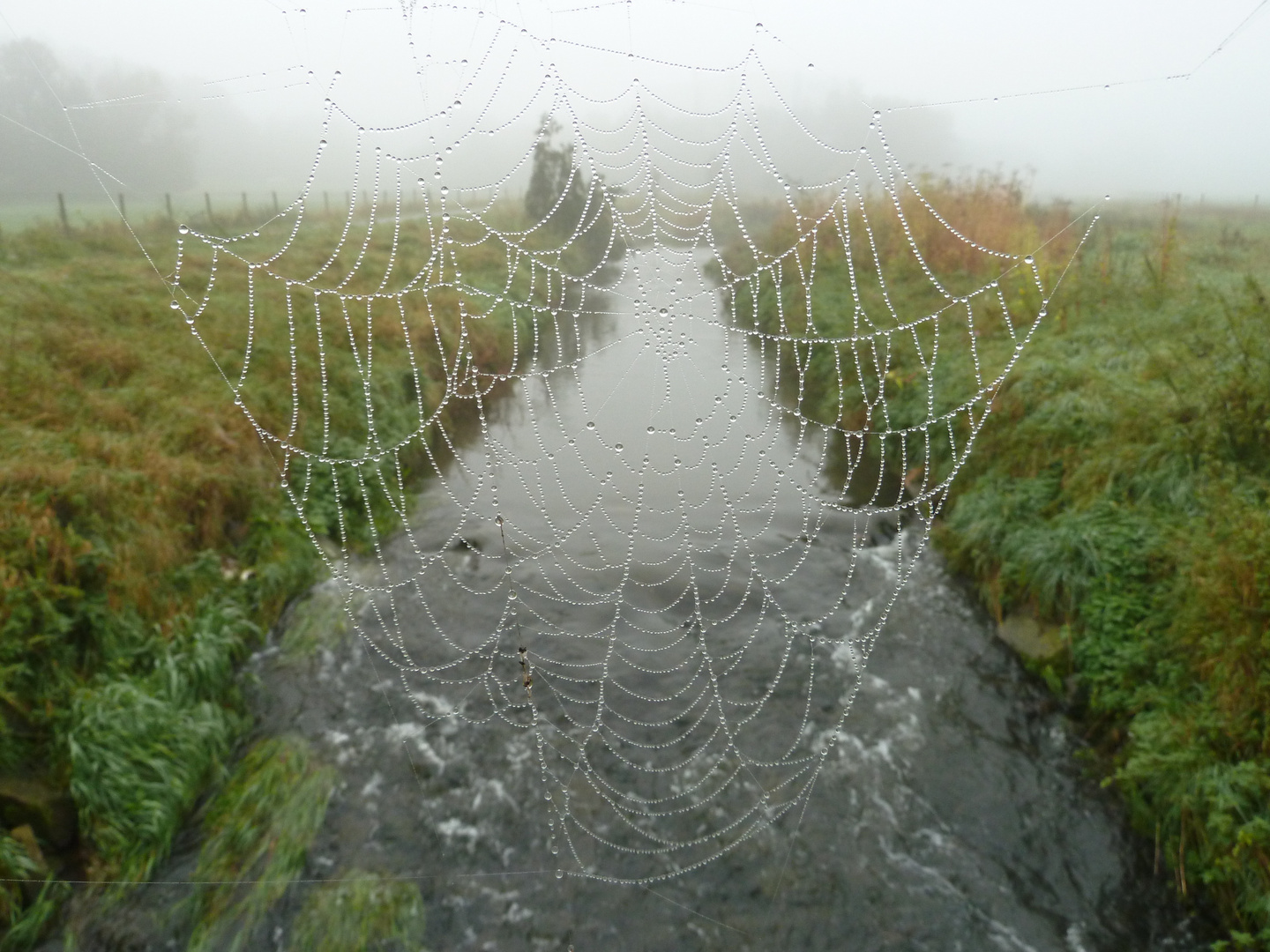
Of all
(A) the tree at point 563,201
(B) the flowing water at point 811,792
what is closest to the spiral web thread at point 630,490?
(B) the flowing water at point 811,792

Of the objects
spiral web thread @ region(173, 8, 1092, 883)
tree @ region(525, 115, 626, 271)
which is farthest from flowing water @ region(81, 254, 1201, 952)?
tree @ region(525, 115, 626, 271)

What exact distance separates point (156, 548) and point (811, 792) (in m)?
5.78

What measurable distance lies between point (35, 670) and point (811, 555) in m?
7.05

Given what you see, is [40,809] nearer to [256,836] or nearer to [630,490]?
[256,836]

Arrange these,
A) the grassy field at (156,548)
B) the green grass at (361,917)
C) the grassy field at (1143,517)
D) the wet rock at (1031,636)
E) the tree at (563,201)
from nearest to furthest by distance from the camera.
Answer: the green grass at (361,917), the grassy field at (1143,517), the grassy field at (156,548), the wet rock at (1031,636), the tree at (563,201)

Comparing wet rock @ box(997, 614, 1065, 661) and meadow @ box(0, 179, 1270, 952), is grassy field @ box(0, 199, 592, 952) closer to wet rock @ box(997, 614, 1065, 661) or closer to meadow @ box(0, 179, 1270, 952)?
meadow @ box(0, 179, 1270, 952)

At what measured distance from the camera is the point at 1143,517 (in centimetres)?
616

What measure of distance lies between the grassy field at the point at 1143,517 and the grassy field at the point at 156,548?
491 centimetres

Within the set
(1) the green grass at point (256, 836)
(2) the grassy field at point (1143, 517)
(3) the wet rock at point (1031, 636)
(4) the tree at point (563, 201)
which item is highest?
(4) the tree at point (563, 201)

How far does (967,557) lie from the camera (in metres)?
7.67

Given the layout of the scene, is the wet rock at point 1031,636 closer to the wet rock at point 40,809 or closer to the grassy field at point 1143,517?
the grassy field at point 1143,517

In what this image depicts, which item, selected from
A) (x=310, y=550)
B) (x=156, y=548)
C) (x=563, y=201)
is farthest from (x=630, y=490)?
(x=563, y=201)

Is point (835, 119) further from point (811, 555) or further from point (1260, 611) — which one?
point (1260, 611)

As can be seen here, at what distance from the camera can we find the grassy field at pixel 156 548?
15.1 feet
